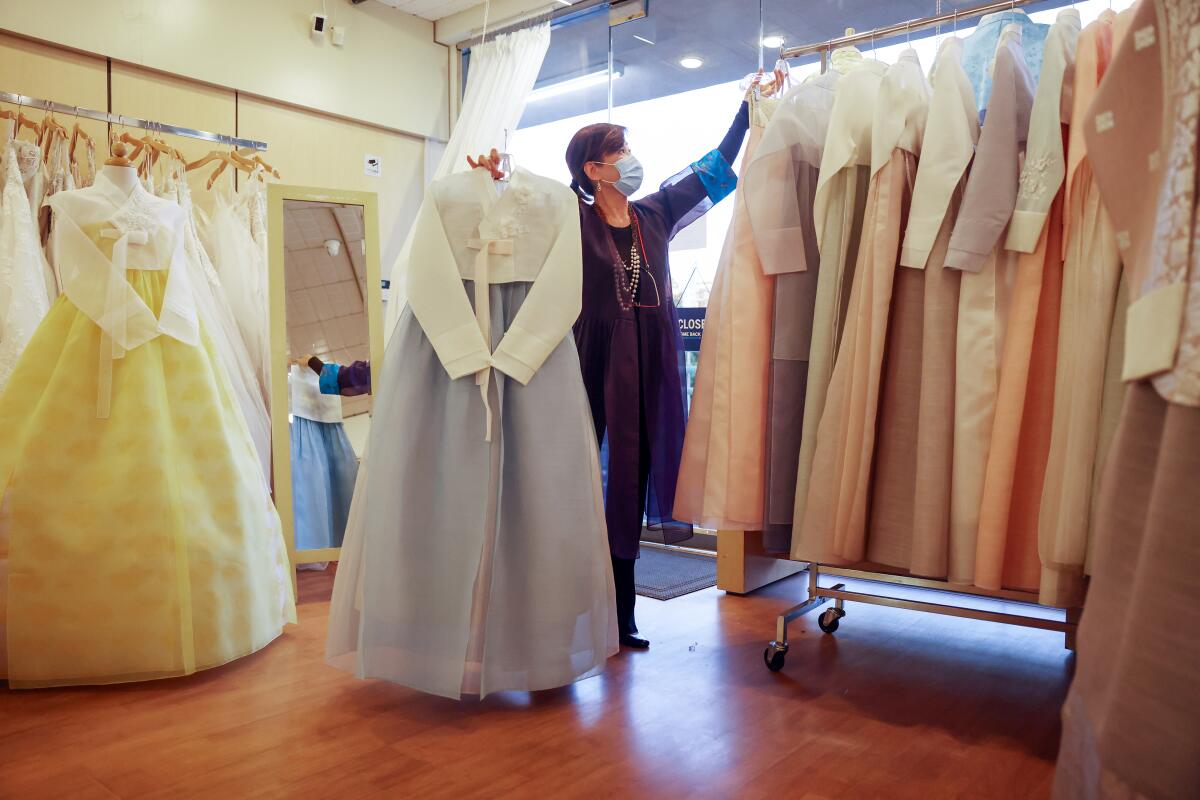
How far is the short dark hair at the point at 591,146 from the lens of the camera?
254cm

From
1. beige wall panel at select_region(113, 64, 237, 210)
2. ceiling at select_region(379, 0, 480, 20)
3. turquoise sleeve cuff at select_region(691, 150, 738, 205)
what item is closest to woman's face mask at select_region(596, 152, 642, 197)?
turquoise sleeve cuff at select_region(691, 150, 738, 205)

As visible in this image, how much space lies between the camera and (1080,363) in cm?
168

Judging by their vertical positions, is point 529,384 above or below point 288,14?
below

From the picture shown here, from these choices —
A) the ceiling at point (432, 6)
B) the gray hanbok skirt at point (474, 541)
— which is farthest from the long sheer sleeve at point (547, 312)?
the ceiling at point (432, 6)

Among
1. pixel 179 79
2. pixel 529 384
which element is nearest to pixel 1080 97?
pixel 529 384

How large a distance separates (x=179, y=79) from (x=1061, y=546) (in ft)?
12.7

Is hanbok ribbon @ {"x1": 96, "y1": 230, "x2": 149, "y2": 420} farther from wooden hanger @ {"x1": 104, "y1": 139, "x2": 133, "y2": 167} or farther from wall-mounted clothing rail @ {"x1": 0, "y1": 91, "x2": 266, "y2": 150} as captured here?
wall-mounted clothing rail @ {"x1": 0, "y1": 91, "x2": 266, "y2": 150}

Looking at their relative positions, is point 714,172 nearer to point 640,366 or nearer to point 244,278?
point 640,366

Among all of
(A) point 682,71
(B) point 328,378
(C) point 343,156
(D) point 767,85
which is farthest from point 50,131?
(A) point 682,71

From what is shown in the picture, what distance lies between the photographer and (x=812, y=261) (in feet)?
7.56

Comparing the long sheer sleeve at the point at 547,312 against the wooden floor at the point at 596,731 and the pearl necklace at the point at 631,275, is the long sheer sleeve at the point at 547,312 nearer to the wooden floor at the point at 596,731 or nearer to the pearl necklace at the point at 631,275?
the pearl necklace at the point at 631,275

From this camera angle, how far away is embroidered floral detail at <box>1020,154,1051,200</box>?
73.2 inches

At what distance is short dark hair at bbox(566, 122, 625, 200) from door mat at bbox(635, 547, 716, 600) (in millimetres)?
1558

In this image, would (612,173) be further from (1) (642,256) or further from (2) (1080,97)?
(2) (1080,97)
